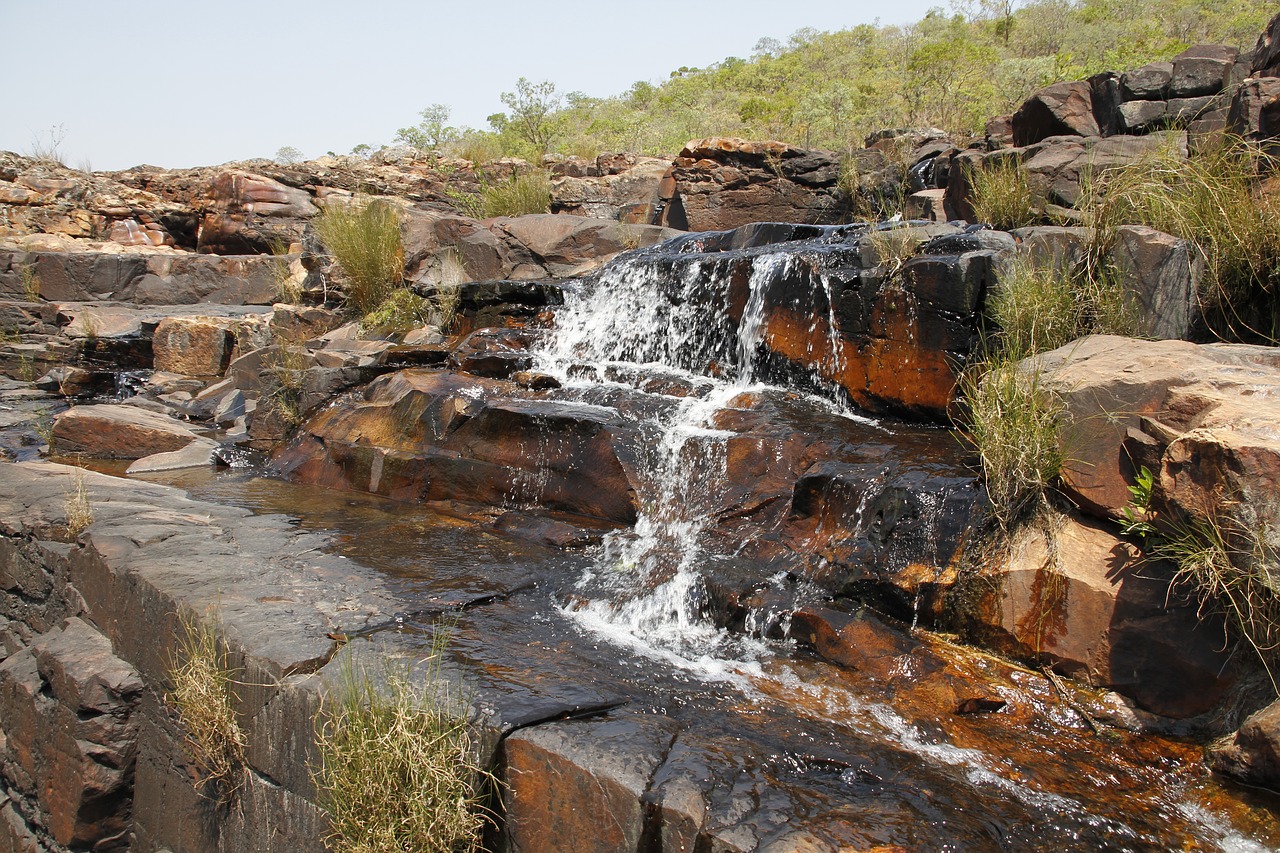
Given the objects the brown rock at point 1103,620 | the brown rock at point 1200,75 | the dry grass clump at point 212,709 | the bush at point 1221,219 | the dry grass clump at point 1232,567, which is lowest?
the dry grass clump at point 212,709

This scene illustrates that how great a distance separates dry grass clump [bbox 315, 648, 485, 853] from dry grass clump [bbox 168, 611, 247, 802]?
75cm

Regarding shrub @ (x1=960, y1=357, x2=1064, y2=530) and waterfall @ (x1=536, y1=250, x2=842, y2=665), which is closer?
shrub @ (x1=960, y1=357, x2=1064, y2=530)

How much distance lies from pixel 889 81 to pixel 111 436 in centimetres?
1818

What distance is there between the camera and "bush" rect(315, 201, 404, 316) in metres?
8.96

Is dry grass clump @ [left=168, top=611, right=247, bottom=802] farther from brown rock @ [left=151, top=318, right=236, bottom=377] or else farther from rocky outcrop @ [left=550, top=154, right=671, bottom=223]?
rocky outcrop @ [left=550, top=154, right=671, bottom=223]

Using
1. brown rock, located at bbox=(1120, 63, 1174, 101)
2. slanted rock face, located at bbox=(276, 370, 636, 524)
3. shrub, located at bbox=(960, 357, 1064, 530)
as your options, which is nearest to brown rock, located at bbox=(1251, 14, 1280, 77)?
brown rock, located at bbox=(1120, 63, 1174, 101)

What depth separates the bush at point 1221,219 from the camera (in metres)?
4.47

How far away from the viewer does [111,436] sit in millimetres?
7199

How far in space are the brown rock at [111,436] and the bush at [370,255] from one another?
251cm

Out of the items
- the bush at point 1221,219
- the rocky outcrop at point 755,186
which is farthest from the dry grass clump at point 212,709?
the rocky outcrop at point 755,186

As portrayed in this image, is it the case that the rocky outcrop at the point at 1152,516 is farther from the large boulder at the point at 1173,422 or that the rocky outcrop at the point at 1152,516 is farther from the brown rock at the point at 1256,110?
the brown rock at the point at 1256,110

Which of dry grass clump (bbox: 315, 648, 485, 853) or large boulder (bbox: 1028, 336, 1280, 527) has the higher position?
large boulder (bbox: 1028, 336, 1280, 527)

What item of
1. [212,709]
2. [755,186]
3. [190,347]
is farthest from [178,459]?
→ [755,186]

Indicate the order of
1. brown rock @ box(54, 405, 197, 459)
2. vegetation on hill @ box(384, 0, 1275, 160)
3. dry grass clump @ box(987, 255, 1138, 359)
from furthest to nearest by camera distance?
1. vegetation on hill @ box(384, 0, 1275, 160)
2. brown rock @ box(54, 405, 197, 459)
3. dry grass clump @ box(987, 255, 1138, 359)
